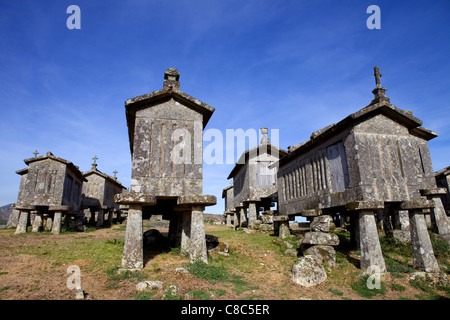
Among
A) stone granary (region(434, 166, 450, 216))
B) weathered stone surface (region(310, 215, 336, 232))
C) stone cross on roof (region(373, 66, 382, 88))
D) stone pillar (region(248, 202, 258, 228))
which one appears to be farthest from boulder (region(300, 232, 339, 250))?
stone granary (region(434, 166, 450, 216))

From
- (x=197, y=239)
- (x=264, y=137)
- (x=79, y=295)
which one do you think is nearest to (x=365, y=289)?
(x=197, y=239)

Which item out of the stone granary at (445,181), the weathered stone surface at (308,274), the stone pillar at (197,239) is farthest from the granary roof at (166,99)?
the stone granary at (445,181)

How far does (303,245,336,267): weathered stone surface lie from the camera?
9.10m

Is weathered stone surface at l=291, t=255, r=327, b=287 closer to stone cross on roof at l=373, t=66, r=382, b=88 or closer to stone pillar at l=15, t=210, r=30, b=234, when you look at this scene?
stone cross on roof at l=373, t=66, r=382, b=88

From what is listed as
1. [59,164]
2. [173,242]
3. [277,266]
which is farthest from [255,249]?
[59,164]

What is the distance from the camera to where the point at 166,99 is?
30.5 feet

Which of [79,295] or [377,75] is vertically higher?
[377,75]

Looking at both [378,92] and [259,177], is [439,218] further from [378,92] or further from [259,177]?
[259,177]

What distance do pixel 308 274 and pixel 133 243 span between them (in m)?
5.16

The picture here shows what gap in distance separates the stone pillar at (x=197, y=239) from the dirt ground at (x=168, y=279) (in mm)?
462

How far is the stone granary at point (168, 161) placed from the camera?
8031mm

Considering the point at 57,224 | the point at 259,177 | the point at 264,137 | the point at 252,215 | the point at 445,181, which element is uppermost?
the point at 264,137

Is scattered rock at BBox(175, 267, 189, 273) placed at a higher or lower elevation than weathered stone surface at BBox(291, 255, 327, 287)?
higher
